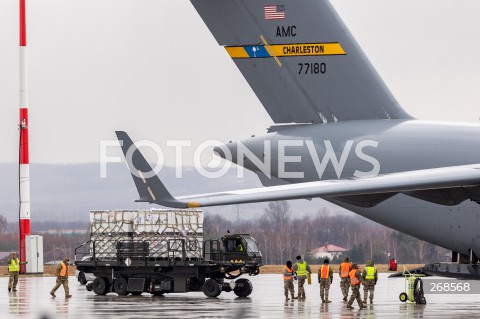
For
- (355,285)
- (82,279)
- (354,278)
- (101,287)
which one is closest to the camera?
(355,285)

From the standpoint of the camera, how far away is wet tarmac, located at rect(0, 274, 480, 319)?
78.4 ft

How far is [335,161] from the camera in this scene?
22.5 meters

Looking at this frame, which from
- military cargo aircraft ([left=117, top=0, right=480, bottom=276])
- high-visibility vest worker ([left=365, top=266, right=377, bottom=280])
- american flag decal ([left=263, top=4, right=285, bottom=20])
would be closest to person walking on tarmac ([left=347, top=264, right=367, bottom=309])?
high-visibility vest worker ([left=365, top=266, right=377, bottom=280])

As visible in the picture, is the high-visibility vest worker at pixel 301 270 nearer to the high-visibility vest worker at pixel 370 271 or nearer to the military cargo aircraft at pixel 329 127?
the high-visibility vest worker at pixel 370 271

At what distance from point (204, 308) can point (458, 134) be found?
7.91 m

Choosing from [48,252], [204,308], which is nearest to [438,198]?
[204,308]

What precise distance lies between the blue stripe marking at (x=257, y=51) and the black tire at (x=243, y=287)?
360 inches

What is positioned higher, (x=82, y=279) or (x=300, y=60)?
(x=300, y=60)

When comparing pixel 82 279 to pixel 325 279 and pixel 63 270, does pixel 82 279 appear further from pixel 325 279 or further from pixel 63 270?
pixel 325 279

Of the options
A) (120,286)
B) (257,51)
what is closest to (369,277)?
(257,51)

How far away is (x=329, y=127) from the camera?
22.9 meters

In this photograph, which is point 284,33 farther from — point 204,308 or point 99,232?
point 99,232

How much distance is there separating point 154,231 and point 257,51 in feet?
33.5

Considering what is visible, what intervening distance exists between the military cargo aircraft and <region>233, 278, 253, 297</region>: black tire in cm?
812
